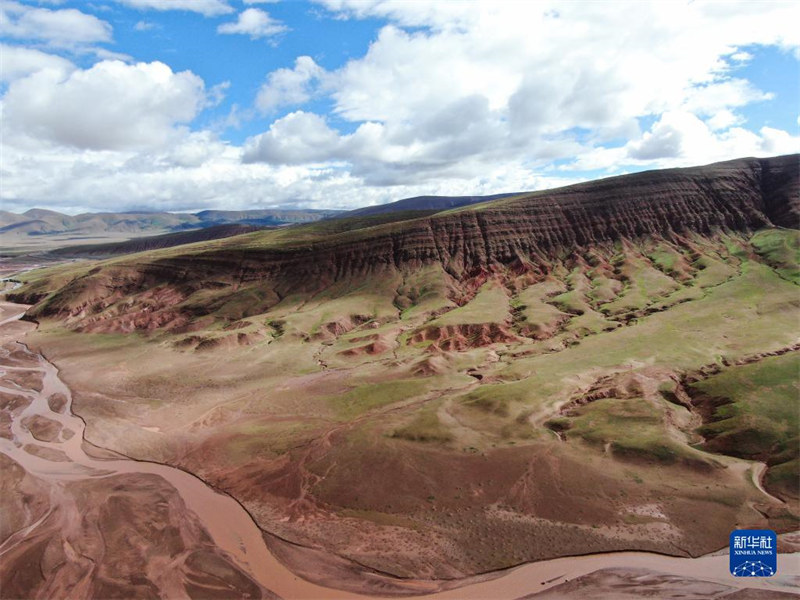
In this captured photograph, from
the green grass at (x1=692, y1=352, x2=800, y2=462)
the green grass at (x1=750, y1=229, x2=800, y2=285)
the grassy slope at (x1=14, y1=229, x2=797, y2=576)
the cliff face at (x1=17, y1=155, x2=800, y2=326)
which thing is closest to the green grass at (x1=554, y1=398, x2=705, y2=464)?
the grassy slope at (x1=14, y1=229, x2=797, y2=576)

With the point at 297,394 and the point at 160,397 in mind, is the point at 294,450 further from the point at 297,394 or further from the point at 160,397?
the point at 160,397

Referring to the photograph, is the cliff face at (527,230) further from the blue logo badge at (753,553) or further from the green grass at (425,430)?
the blue logo badge at (753,553)

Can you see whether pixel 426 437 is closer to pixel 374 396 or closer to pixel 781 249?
pixel 374 396

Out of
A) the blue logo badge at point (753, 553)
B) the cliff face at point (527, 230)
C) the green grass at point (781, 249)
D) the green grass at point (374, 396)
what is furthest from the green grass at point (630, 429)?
the cliff face at point (527, 230)

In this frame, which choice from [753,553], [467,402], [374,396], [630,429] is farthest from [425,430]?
[753,553]

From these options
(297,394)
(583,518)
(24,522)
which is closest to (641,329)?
(583,518)

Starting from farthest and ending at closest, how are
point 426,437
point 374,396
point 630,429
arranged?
point 374,396, point 426,437, point 630,429

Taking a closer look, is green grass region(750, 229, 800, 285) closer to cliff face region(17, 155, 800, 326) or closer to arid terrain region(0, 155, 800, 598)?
arid terrain region(0, 155, 800, 598)
